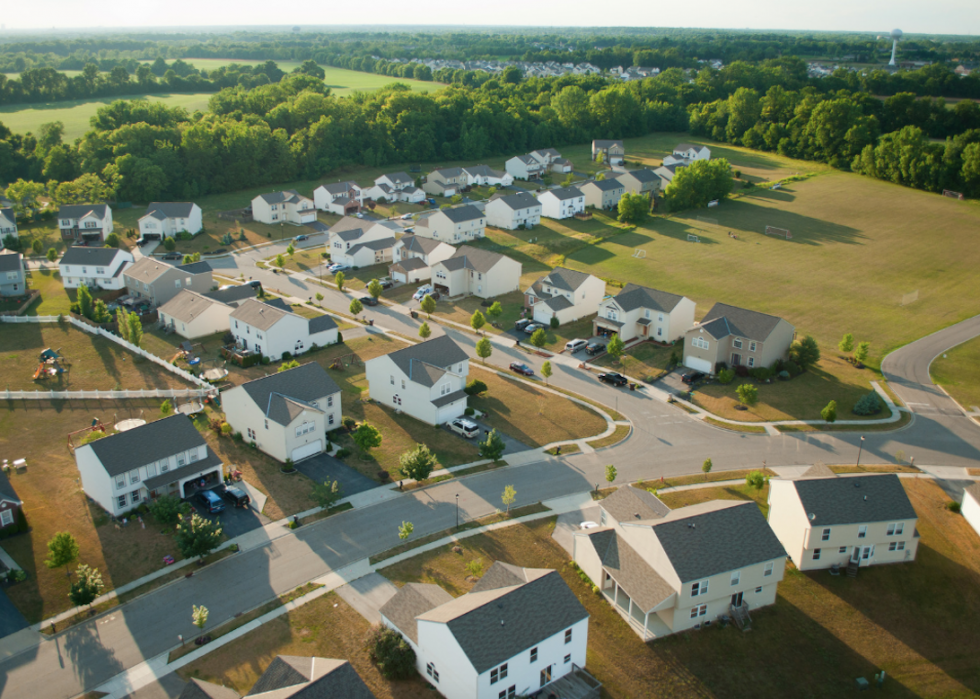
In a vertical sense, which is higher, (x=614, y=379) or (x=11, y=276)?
(x=11, y=276)

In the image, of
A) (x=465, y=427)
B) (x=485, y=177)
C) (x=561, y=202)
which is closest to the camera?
(x=465, y=427)

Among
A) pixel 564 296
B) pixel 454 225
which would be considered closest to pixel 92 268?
pixel 454 225

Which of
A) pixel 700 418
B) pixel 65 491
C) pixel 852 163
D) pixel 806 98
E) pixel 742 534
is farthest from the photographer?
pixel 806 98

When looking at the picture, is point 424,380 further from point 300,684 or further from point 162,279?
point 162,279

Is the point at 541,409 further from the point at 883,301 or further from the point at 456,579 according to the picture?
the point at 883,301

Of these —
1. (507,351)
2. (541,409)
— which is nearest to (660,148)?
(507,351)

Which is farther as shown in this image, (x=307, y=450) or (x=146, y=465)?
(x=307, y=450)
